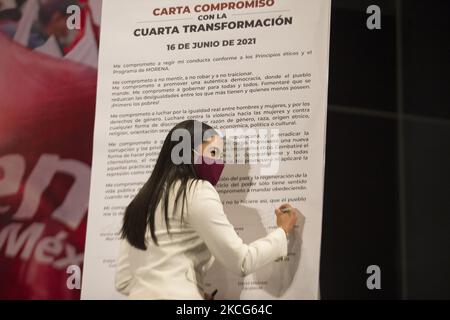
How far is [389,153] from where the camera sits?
72.1 inches

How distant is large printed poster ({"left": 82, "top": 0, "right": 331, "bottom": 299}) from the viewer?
5.44 feet

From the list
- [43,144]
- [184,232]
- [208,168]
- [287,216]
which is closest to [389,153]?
[287,216]

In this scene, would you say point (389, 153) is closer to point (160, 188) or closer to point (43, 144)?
point (160, 188)

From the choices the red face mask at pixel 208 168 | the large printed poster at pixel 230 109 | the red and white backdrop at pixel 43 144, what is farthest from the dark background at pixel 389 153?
the red and white backdrop at pixel 43 144

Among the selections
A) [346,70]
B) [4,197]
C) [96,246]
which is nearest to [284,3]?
[346,70]

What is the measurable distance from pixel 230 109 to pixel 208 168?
193 millimetres

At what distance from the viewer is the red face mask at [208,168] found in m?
1.66

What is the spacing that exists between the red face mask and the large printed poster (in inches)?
1.9

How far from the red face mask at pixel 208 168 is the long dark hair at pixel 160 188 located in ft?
0.05

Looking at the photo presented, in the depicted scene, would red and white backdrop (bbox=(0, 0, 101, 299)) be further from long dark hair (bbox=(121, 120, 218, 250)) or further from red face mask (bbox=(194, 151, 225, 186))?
red face mask (bbox=(194, 151, 225, 186))

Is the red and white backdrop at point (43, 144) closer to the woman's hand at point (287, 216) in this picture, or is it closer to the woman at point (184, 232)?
the woman at point (184, 232)

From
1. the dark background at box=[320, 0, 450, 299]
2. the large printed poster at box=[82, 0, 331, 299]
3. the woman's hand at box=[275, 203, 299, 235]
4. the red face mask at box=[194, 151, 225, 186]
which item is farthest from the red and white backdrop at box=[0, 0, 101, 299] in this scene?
the dark background at box=[320, 0, 450, 299]

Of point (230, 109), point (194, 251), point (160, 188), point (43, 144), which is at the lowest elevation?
point (194, 251)
